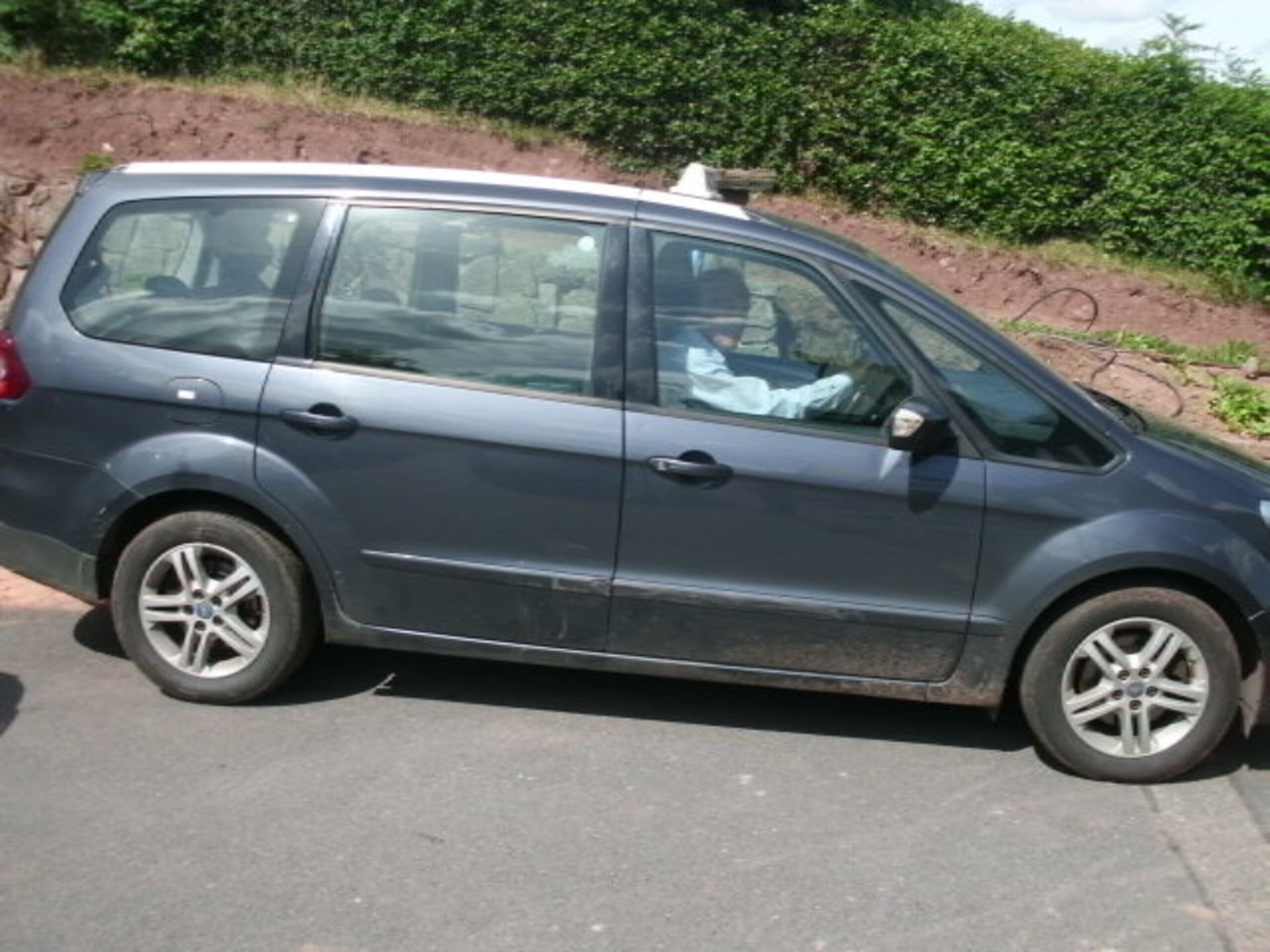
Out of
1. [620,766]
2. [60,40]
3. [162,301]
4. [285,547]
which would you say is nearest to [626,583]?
[620,766]

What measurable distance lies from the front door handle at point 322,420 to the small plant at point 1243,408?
25.1 ft

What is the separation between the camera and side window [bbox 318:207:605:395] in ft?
16.1

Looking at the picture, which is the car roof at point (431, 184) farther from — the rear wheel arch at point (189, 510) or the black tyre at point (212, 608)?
the black tyre at point (212, 608)

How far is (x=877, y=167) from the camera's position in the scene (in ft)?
48.7

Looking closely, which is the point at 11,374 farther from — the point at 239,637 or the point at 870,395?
the point at 870,395

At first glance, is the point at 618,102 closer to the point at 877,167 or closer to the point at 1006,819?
the point at 877,167

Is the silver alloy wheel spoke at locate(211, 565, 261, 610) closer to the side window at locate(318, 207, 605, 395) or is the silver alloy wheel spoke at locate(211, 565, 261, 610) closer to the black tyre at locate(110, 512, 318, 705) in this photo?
the black tyre at locate(110, 512, 318, 705)

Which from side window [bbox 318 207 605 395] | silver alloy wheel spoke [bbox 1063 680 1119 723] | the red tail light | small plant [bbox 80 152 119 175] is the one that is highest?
side window [bbox 318 207 605 395]

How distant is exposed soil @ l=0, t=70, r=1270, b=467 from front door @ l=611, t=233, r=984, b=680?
9.15 m

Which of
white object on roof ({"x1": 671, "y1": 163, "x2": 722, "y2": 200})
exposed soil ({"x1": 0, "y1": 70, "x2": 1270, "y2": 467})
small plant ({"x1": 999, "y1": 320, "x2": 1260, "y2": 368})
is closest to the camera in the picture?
white object on roof ({"x1": 671, "y1": 163, "x2": 722, "y2": 200})

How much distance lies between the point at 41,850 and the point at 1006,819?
2820 mm

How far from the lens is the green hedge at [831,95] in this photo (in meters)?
14.5

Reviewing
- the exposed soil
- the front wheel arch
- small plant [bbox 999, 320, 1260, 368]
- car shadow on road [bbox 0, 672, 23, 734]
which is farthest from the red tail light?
the exposed soil

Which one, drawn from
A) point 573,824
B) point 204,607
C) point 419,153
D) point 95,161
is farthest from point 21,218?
point 573,824
